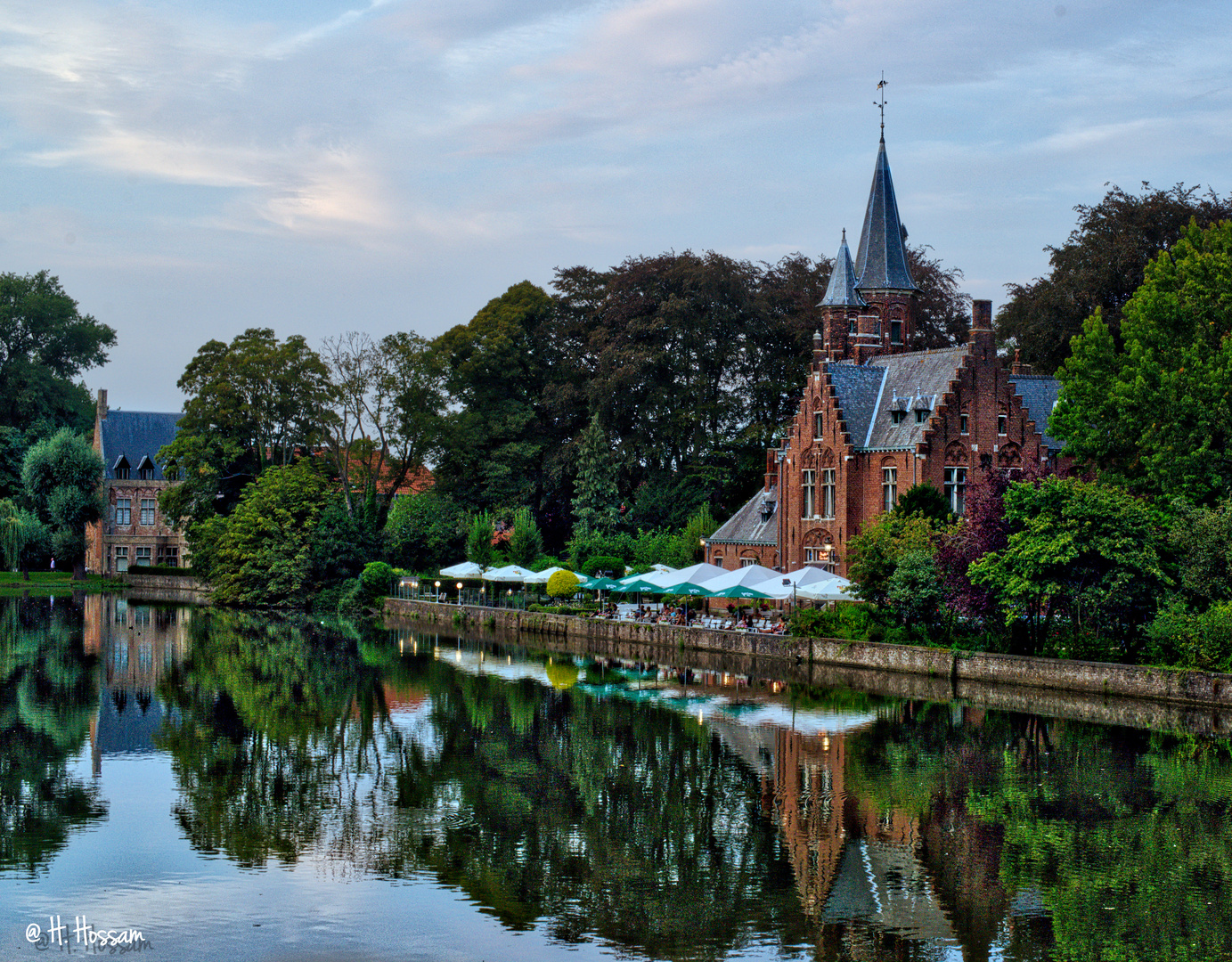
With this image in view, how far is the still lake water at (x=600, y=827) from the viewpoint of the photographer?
14.6 meters

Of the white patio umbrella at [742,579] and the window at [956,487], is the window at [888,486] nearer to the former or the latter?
A: the window at [956,487]

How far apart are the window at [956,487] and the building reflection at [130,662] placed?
→ 28333 millimetres

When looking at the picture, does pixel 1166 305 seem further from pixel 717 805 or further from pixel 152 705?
pixel 152 705

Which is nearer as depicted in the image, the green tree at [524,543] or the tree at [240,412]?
the green tree at [524,543]

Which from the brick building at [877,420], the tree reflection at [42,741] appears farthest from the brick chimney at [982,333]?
the tree reflection at [42,741]

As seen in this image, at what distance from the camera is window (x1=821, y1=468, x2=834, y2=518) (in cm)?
5150

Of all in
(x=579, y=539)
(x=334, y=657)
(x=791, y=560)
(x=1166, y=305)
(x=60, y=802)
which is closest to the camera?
(x=60, y=802)

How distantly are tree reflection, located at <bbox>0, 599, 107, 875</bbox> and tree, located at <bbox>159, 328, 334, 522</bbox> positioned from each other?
939 inches

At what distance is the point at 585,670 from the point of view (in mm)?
40844

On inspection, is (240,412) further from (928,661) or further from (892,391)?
(928,661)

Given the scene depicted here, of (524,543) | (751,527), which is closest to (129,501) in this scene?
(524,543)

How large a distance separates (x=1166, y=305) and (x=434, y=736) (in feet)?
82.0

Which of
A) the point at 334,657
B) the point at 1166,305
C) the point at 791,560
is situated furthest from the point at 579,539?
the point at 1166,305

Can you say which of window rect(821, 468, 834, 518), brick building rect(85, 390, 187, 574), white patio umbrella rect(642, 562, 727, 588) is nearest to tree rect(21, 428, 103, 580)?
brick building rect(85, 390, 187, 574)
